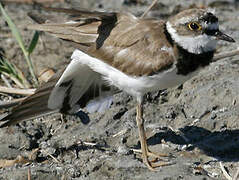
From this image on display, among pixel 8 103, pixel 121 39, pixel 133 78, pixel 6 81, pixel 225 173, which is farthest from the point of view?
pixel 6 81

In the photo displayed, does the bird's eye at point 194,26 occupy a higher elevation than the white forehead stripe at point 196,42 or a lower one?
higher

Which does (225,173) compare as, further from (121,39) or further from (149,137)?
(121,39)

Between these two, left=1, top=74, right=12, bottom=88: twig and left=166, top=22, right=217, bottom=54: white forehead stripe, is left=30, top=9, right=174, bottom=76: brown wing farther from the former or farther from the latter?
left=1, top=74, right=12, bottom=88: twig

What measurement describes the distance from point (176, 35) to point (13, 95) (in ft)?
7.99

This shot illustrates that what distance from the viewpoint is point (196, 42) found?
5262 millimetres

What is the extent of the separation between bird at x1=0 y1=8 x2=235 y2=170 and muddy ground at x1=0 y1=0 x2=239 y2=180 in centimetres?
23

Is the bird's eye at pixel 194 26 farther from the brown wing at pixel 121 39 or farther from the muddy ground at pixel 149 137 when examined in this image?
the muddy ground at pixel 149 137

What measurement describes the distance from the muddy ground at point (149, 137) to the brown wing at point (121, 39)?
87 centimetres

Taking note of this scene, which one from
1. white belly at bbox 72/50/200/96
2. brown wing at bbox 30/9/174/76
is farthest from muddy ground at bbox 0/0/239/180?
brown wing at bbox 30/9/174/76

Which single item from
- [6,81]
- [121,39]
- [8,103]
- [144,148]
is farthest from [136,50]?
[6,81]

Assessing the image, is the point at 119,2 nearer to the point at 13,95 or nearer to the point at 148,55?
the point at 13,95

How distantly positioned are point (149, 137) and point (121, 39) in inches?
43.8

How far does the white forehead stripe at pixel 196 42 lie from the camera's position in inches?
207

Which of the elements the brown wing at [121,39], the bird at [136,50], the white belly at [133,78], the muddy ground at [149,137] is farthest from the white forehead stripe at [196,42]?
the muddy ground at [149,137]
